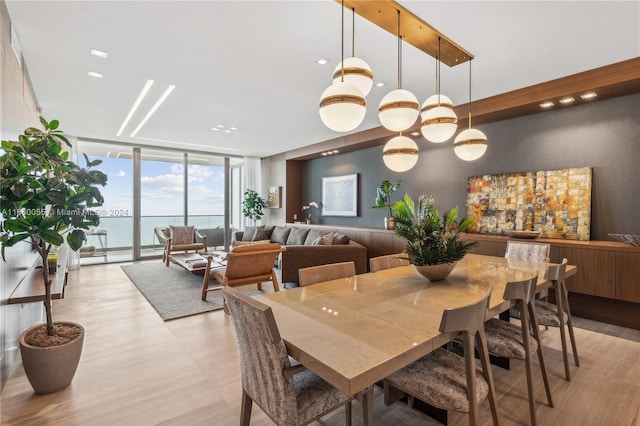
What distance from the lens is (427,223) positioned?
2268mm

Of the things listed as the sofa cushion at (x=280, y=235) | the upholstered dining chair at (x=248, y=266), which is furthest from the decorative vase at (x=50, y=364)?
the sofa cushion at (x=280, y=235)

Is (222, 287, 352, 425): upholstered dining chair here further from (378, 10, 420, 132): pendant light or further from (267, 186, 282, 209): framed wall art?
(267, 186, 282, 209): framed wall art

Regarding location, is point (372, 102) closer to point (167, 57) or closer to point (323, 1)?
point (323, 1)

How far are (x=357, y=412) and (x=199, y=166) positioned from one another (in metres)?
7.83

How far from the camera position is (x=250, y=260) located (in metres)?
4.01

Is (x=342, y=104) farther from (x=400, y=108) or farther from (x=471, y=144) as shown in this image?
(x=471, y=144)

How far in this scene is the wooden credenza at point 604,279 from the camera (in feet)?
10.3

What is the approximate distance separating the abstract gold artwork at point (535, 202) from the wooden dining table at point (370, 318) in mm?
1601

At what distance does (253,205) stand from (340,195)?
2.65m

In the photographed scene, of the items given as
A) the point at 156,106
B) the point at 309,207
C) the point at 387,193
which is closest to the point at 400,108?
the point at 387,193

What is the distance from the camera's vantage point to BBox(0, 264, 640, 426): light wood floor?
1958 mm

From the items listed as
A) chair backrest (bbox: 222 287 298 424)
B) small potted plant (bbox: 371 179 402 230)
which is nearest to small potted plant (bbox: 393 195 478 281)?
chair backrest (bbox: 222 287 298 424)

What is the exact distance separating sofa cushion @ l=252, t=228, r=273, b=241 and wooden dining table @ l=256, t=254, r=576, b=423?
532cm

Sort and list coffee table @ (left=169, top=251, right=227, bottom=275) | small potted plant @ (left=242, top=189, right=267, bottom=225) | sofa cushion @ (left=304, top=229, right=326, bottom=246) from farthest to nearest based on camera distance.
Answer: small potted plant @ (left=242, top=189, right=267, bottom=225)
sofa cushion @ (left=304, top=229, right=326, bottom=246)
coffee table @ (left=169, top=251, right=227, bottom=275)
